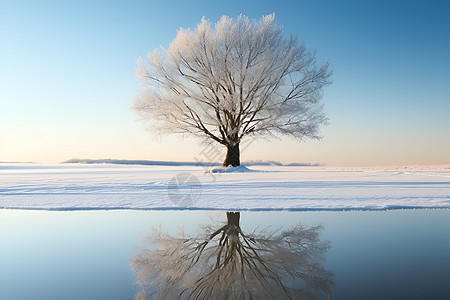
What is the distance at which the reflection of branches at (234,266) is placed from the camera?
2.09 metres

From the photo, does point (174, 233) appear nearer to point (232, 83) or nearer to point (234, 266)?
point (234, 266)

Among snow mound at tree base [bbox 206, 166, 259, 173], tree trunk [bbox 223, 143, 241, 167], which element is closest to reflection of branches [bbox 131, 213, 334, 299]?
snow mound at tree base [bbox 206, 166, 259, 173]

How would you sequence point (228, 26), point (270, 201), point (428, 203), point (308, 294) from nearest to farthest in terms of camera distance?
point (308, 294) < point (428, 203) < point (270, 201) < point (228, 26)

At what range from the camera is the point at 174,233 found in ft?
12.3

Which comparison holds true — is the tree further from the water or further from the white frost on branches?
the water

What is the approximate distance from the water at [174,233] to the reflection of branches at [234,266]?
0.44 ft

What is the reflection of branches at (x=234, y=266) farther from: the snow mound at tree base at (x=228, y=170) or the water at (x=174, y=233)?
the snow mound at tree base at (x=228, y=170)

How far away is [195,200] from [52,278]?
402 centimetres

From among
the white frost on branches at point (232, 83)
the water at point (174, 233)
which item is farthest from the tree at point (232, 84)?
the water at point (174, 233)

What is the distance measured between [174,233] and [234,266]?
55.5 inches

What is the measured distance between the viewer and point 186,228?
403cm

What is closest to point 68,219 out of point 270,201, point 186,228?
point 186,228

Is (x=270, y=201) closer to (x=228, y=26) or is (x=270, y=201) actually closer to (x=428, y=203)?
(x=428, y=203)

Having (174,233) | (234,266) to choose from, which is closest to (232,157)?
(174,233)
